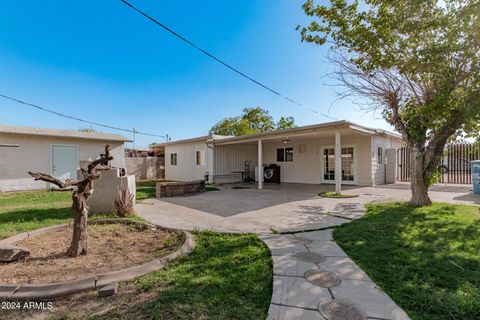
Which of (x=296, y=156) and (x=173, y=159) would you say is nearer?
(x=296, y=156)

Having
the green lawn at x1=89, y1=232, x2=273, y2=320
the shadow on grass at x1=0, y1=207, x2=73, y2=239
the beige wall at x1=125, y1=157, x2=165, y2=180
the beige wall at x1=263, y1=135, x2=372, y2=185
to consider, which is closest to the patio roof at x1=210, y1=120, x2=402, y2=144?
the beige wall at x1=263, y1=135, x2=372, y2=185

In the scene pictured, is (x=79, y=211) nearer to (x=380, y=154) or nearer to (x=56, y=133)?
(x=56, y=133)

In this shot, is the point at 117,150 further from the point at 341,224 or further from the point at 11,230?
the point at 341,224

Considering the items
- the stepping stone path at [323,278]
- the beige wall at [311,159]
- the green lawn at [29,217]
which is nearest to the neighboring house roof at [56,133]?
the green lawn at [29,217]

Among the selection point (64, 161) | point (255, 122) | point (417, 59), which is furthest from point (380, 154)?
point (255, 122)

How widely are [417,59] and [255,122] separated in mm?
23766

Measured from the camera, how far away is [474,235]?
371 cm

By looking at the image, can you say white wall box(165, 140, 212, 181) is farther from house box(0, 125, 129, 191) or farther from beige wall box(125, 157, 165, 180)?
house box(0, 125, 129, 191)

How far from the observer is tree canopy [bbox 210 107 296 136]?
2655 cm

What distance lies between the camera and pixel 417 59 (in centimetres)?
440

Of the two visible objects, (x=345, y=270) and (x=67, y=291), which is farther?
(x=345, y=270)

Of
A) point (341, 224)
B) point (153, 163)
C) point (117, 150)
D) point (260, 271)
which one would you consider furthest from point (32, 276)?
point (153, 163)

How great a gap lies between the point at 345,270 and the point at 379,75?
549 cm

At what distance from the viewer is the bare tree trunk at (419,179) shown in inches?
231
